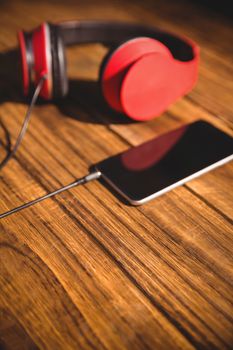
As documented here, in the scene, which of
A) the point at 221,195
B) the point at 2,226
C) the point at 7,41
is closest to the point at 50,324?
the point at 2,226

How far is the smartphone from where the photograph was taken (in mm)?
570

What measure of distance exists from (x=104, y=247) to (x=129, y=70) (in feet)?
1.07

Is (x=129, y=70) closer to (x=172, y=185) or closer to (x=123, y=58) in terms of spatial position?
(x=123, y=58)

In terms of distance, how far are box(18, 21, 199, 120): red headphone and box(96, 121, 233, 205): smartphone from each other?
0.08 m

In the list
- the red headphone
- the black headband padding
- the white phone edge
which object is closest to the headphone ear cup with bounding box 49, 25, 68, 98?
the red headphone

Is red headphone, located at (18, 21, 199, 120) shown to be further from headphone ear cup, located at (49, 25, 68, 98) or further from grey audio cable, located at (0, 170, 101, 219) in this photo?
grey audio cable, located at (0, 170, 101, 219)

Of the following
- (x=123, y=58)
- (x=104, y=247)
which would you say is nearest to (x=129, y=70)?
(x=123, y=58)

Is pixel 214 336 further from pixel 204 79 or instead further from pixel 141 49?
pixel 204 79

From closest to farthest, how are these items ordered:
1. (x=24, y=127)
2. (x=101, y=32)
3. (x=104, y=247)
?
(x=104, y=247)
(x=24, y=127)
(x=101, y=32)

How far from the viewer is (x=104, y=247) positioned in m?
0.50

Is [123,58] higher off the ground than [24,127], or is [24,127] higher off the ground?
[123,58]

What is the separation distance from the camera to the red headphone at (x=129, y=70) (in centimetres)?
66

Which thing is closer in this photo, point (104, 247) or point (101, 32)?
point (104, 247)

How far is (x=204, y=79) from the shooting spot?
87 cm
